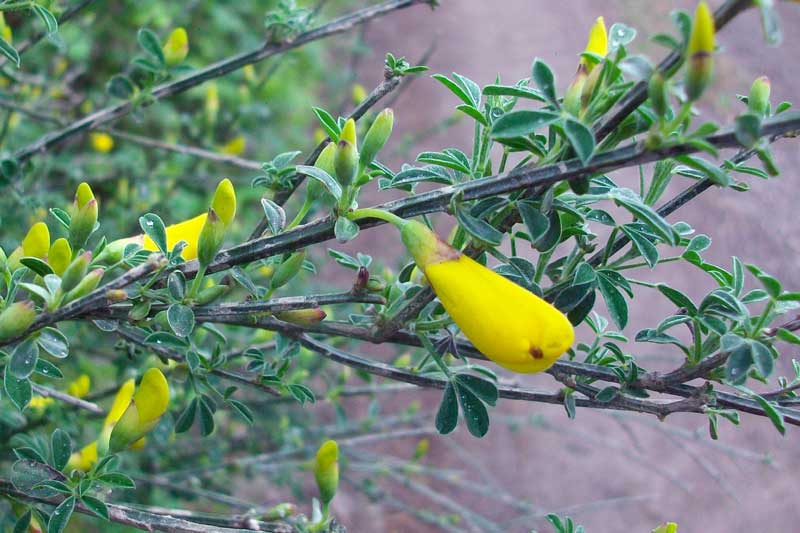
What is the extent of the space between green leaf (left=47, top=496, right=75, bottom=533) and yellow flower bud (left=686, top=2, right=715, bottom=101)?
0.61 m

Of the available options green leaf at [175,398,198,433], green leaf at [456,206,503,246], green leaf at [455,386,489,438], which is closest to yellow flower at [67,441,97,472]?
green leaf at [175,398,198,433]

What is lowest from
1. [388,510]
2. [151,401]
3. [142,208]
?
[388,510]

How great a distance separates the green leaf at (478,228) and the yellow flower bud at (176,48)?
632mm

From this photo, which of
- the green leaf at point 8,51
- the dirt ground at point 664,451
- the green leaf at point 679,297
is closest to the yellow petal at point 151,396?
the green leaf at point 8,51

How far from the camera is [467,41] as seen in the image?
16.5ft

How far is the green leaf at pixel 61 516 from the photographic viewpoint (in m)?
0.67

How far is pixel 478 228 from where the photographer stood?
572 millimetres

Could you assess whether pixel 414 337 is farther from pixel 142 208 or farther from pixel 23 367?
pixel 142 208

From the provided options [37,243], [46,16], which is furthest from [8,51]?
[37,243]

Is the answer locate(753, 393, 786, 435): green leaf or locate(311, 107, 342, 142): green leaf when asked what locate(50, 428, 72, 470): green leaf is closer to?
locate(311, 107, 342, 142): green leaf

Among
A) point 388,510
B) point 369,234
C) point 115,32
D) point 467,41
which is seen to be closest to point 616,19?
point 467,41

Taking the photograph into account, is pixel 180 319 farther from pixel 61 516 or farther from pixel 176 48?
pixel 176 48

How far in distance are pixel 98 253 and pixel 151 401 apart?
15cm

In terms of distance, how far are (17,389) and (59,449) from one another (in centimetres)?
13
